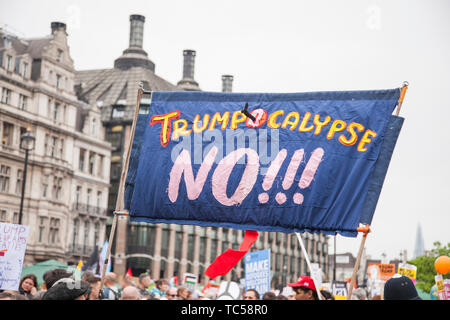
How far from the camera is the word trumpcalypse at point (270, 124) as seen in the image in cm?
588

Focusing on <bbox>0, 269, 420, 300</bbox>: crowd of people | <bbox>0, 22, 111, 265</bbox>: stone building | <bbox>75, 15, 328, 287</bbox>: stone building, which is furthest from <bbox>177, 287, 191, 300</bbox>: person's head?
<bbox>75, 15, 328, 287</bbox>: stone building

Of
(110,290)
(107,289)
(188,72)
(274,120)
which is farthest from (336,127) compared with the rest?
(188,72)

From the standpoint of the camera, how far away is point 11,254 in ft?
28.6

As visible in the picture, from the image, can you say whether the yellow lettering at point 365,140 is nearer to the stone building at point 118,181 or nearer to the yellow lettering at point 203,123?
the yellow lettering at point 203,123

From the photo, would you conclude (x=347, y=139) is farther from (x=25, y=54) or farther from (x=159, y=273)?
(x=159, y=273)

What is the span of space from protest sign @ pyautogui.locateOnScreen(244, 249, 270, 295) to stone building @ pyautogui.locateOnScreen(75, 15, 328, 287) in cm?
4897

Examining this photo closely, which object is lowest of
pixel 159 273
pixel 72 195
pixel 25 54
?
pixel 159 273

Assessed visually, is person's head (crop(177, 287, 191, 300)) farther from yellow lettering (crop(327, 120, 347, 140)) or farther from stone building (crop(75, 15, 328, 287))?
stone building (crop(75, 15, 328, 287))

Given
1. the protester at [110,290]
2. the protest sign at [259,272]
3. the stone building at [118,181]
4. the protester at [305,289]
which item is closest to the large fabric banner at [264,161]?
the protester at [305,289]

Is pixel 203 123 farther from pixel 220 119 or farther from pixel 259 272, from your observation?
pixel 259 272

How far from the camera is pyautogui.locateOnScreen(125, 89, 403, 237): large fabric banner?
580 cm

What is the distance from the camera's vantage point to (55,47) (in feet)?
180
